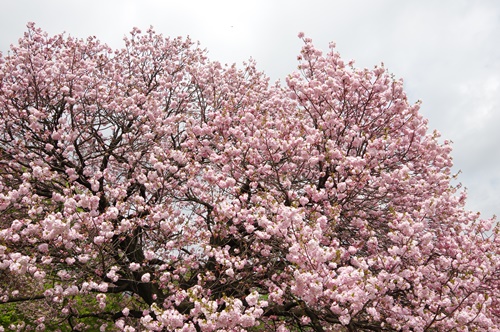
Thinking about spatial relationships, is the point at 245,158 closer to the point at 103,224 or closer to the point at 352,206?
the point at 352,206

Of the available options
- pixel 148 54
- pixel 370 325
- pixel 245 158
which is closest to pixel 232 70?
pixel 148 54

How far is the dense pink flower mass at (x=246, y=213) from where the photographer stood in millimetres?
7148

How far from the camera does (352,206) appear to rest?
9.48 m

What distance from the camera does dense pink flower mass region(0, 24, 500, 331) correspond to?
7.15 m

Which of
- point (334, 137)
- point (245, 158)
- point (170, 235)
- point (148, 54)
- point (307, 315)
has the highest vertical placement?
point (148, 54)

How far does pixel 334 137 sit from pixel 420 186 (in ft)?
7.59

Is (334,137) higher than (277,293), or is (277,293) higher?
(334,137)

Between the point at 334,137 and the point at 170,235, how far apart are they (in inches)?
187

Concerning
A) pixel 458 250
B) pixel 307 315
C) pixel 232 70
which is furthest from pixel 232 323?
pixel 232 70

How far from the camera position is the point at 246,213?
28.4 ft

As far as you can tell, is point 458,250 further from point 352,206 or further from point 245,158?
point 245,158

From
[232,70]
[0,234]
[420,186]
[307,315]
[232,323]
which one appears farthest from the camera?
[232,70]

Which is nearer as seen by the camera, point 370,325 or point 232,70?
point 370,325

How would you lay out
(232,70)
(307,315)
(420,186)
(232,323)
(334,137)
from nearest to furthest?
(232,323) < (307,315) < (420,186) < (334,137) < (232,70)
